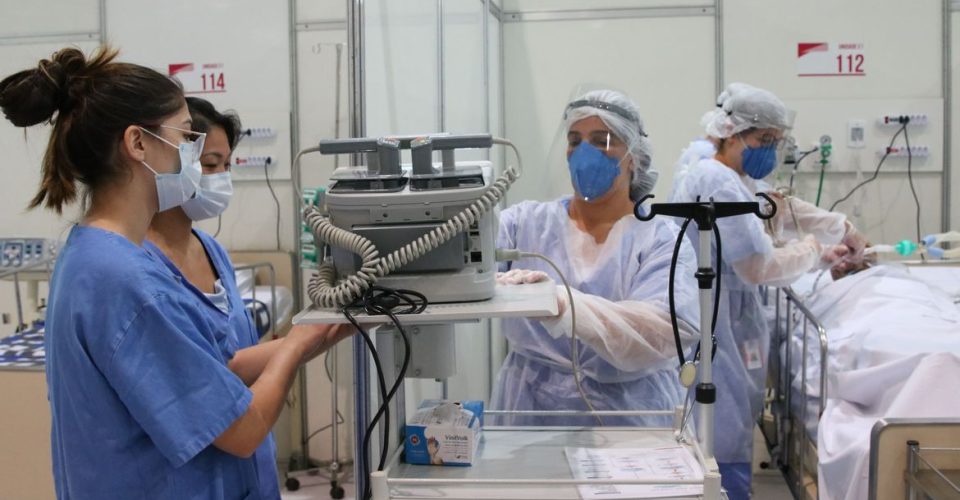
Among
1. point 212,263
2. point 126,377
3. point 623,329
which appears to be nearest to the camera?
point 126,377

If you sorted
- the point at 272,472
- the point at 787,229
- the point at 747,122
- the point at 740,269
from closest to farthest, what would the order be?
the point at 272,472 < the point at 740,269 < the point at 747,122 < the point at 787,229

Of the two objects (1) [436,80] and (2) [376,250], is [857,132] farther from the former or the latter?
(2) [376,250]

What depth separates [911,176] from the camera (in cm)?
362

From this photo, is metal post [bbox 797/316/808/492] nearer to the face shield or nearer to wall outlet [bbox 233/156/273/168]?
the face shield

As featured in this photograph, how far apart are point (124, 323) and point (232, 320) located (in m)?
0.39

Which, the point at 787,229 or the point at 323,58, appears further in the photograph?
the point at 323,58

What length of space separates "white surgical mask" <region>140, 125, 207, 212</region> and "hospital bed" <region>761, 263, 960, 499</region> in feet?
4.94

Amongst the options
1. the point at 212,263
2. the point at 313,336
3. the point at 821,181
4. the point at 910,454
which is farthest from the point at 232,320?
the point at 821,181

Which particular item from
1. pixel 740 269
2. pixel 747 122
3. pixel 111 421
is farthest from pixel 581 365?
pixel 747 122

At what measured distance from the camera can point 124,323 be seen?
1.05 m

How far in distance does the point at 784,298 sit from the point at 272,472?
225 centimetres

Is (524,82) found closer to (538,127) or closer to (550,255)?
(538,127)

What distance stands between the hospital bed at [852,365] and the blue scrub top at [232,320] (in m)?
1.26

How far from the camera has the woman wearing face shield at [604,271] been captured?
4.86 ft
